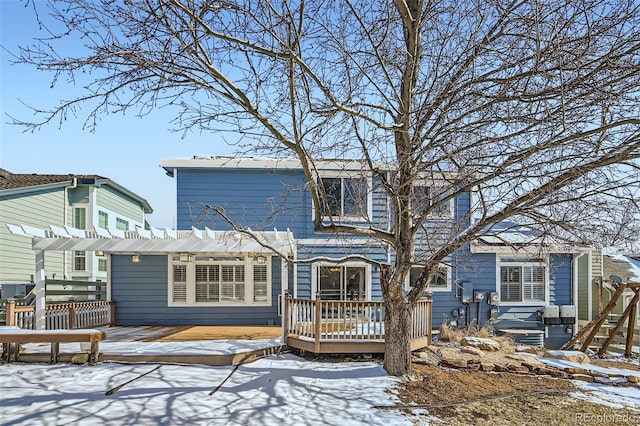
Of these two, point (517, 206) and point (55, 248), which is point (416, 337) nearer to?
point (517, 206)

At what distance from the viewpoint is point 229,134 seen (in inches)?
240

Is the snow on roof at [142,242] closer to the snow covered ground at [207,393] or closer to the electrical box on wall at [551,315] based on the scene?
the snow covered ground at [207,393]

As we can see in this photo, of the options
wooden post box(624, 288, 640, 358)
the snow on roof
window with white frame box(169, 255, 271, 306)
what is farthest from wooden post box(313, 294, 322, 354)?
wooden post box(624, 288, 640, 358)

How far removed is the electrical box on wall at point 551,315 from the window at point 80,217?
48.2 feet

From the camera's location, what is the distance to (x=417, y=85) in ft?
21.2

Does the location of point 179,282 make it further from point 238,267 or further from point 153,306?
point 238,267

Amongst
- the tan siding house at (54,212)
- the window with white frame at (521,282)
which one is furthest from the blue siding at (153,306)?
the window with white frame at (521,282)

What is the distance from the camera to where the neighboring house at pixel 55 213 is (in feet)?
40.1

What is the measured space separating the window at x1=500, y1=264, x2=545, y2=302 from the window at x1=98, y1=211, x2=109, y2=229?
13.2m

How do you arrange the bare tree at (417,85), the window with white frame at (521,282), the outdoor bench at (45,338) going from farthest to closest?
1. the window with white frame at (521,282)
2. the outdoor bench at (45,338)
3. the bare tree at (417,85)

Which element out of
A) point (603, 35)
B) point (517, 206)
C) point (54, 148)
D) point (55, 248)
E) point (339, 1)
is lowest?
point (55, 248)

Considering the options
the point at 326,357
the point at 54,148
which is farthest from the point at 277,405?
the point at 54,148

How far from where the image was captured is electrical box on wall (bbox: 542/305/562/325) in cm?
1266

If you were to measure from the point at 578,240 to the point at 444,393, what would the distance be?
3051 millimetres
